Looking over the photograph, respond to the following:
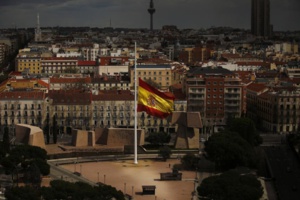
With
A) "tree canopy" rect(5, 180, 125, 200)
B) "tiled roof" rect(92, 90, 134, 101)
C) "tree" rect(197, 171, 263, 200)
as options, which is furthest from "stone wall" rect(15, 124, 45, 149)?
"tree" rect(197, 171, 263, 200)

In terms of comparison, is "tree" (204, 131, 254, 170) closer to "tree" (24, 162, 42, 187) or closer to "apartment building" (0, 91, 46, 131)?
"tree" (24, 162, 42, 187)

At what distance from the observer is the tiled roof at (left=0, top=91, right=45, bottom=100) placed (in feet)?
102

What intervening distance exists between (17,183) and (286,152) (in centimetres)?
1069

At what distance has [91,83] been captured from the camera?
3816 centimetres

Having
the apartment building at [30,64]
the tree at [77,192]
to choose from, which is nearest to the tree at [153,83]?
the apartment building at [30,64]

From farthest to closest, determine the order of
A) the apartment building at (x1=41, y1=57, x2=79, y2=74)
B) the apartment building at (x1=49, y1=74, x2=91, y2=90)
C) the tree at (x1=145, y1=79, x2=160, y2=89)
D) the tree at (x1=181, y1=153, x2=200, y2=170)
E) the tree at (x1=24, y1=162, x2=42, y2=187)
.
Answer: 1. the apartment building at (x1=41, y1=57, x2=79, y2=74)
2. the tree at (x1=145, y1=79, x2=160, y2=89)
3. the apartment building at (x1=49, y1=74, x2=91, y2=90)
4. the tree at (x1=181, y1=153, x2=200, y2=170)
5. the tree at (x1=24, y1=162, x2=42, y2=187)

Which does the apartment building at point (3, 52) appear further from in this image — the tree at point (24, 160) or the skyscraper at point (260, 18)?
the tree at point (24, 160)

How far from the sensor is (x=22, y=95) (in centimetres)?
3134

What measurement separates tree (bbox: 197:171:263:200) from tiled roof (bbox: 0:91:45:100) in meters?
14.7

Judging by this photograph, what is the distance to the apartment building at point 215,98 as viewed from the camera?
32.8 meters

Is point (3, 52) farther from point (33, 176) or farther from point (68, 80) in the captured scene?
point (33, 176)

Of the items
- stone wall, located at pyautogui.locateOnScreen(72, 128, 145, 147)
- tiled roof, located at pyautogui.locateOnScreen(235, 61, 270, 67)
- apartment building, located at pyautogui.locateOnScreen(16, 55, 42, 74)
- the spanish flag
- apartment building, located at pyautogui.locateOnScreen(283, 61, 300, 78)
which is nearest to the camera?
the spanish flag

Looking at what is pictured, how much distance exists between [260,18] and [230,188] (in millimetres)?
82185

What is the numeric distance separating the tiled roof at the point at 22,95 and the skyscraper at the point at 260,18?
6308 centimetres
